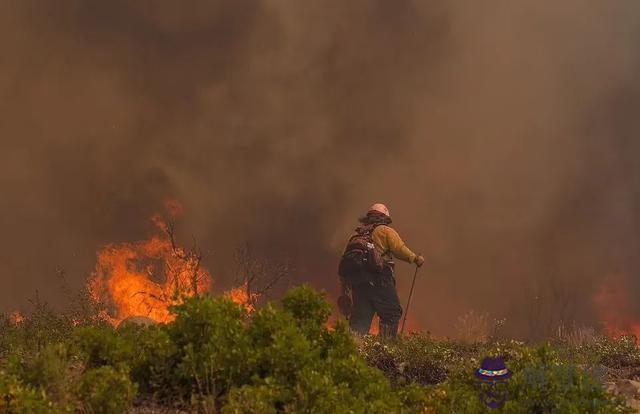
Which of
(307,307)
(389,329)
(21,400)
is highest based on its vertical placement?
(389,329)

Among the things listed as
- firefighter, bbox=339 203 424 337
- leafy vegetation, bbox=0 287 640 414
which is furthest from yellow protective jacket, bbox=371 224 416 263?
leafy vegetation, bbox=0 287 640 414

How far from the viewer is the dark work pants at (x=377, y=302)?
13.0 metres

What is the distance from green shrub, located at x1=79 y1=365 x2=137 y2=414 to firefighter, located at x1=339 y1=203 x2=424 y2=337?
8347mm

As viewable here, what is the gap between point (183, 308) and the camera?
209 inches

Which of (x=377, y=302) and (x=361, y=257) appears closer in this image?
(x=361, y=257)

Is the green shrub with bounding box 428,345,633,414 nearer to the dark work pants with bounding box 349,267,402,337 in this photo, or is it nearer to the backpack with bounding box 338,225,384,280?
the backpack with bounding box 338,225,384,280

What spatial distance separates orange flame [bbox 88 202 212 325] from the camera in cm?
1520

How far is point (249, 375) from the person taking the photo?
16.6 feet

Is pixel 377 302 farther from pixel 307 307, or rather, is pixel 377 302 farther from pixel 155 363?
pixel 155 363

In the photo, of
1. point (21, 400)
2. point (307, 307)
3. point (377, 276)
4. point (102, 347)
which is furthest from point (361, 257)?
point (21, 400)

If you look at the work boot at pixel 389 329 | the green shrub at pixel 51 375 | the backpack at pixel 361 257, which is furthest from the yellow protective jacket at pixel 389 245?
the green shrub at pixel 51 375

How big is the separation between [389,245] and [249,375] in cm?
811

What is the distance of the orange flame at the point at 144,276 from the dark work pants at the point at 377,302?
3.16 metres

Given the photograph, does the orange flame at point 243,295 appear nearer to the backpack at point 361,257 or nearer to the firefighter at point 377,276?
the firefighter at point 377,276
